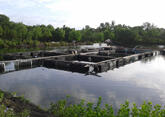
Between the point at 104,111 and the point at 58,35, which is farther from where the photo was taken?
the point at 58,35

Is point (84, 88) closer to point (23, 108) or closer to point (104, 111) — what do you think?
point (23, 108)

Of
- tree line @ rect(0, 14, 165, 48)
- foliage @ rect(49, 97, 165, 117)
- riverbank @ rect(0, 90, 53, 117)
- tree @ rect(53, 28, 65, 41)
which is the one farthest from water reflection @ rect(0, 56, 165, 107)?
tree @ rect(53, 28, 65, 41)

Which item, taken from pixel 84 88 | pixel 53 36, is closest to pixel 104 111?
pixel 84 88

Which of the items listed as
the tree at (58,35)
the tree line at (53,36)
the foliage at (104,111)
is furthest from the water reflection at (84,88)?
the tree at (58,35)

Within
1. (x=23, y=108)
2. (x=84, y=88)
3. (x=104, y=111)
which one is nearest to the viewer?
(x=104, y=111)

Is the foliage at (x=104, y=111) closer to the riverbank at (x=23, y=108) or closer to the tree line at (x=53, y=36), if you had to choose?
the riverbank at (x=23, y=108)

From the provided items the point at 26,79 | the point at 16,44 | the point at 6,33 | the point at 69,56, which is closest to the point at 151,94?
the point at 26,79

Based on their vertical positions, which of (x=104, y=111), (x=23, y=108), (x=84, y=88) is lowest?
(x=84, y=88)

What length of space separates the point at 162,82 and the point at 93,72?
522 centimetres

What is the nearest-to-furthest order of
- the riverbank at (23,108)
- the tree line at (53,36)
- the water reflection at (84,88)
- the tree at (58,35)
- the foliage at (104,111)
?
the foliage at (104,111) < the riverbank at (23,108) < the water reflection at (84,88) < the tree line at (53,36) < the tree at (58,35)

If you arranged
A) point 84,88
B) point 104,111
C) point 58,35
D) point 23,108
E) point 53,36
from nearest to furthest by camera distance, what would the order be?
point 104,111
point 23,108
point 84,88
point 58,35
point 53,36

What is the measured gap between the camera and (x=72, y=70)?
553 inches

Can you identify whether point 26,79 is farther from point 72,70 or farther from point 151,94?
point 151,94

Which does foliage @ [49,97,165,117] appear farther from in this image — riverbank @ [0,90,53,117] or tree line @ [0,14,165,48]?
tree line @ [0,14,165,48]
